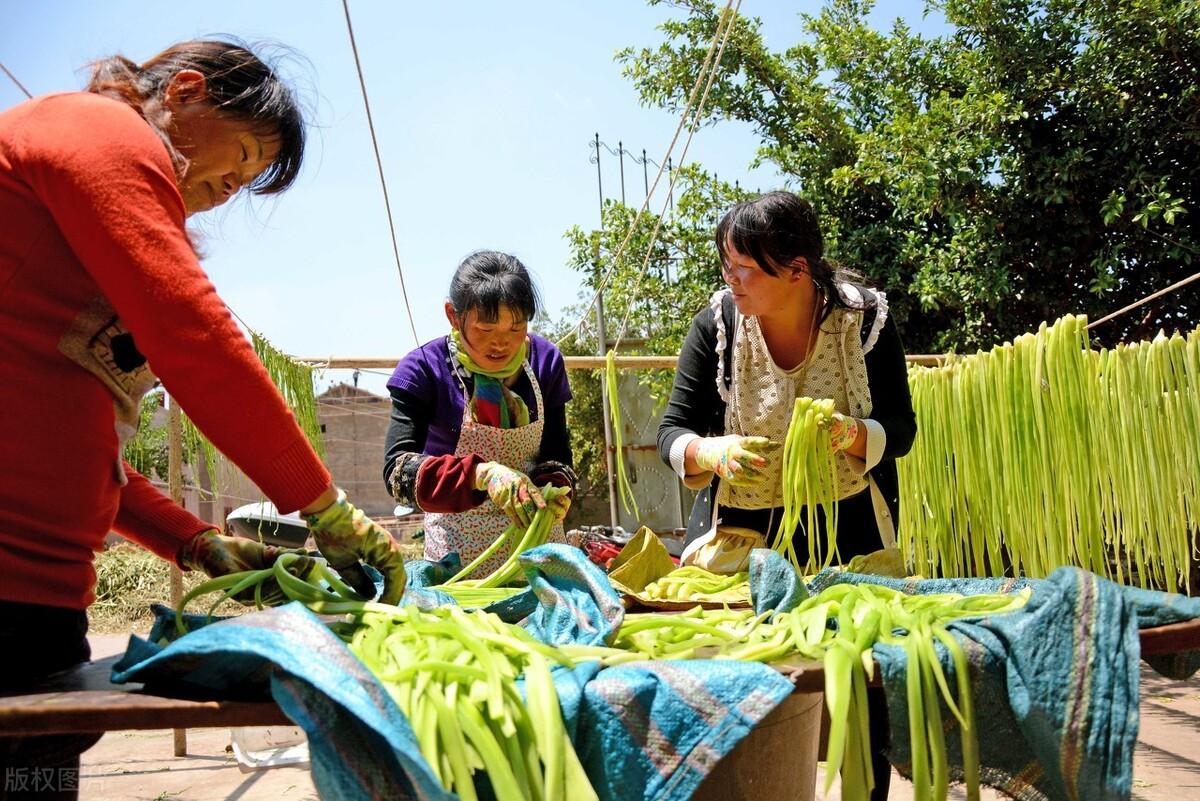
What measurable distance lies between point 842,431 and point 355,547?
119cm

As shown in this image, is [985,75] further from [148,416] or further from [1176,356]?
[148,416]

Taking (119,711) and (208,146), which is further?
(208,146)

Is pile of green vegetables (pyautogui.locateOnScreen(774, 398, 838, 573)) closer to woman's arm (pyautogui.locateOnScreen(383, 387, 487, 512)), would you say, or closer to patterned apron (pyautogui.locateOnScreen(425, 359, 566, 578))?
patterned apron (pyautogui.locateOnScreen(425, 359, 566, 578))

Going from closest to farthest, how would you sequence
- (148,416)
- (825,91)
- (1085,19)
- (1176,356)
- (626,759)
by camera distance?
(626,759), (1176,356), (148,416), (1085,19), (825,91)

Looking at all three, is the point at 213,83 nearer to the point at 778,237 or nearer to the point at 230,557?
the point at 230,557

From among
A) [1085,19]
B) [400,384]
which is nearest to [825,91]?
[1085,19]

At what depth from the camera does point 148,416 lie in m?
5.09

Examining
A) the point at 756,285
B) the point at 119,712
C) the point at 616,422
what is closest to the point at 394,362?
the point at 616,422

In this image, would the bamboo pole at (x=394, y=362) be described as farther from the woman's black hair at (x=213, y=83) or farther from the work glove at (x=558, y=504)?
the woman's black hair at (x=213, y=83)

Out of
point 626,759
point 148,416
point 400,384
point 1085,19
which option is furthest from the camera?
point 1085,19

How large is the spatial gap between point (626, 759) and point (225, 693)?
48 centimetres

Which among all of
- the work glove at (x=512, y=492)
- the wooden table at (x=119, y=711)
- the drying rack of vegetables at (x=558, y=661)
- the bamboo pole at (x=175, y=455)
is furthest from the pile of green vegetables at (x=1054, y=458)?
the bamboo pole at (x=175, y=455)

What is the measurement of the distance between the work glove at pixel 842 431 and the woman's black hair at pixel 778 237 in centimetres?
33

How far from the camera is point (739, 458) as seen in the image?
81.8 inches
